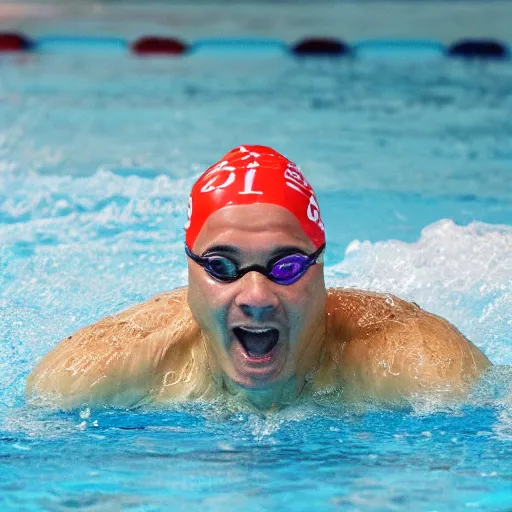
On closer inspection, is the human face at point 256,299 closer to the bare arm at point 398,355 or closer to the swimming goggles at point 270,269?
the swimming goggles at point 270,269

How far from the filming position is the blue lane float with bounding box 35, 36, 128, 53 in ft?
38.5

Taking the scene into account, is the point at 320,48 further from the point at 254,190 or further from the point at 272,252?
the point at 272,252

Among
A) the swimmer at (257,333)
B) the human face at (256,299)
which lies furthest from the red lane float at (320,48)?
the human face at (256,299)

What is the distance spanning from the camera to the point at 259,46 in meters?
11.7

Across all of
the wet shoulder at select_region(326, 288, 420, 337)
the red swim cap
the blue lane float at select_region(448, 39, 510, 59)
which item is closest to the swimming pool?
the wet shoulder at select_region(326, 288, 420, 337)

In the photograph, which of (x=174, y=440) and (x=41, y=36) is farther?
(x=41, y=36)

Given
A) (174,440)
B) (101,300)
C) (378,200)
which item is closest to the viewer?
(174,440)

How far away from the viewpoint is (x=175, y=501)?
2902mm

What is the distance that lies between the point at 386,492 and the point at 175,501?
57 cm

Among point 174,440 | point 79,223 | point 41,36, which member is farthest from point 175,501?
point 41,36

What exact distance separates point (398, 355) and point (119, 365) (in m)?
0.88

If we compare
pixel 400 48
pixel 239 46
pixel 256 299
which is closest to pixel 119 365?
pixel 256 299

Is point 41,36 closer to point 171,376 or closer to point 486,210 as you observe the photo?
point 486,210

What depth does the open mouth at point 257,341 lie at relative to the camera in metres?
3.06
